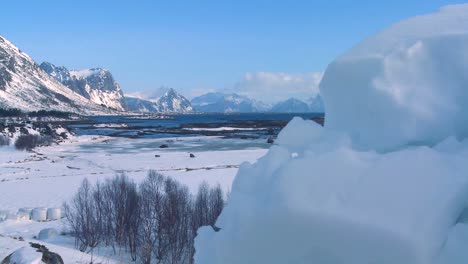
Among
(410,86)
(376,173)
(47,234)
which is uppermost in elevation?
(410,86)

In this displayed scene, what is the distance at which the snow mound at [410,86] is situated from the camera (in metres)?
4.89

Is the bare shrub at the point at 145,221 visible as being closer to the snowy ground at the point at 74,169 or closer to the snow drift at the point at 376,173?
the snowy ground at the point at 74,169

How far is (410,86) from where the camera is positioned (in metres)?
5.07

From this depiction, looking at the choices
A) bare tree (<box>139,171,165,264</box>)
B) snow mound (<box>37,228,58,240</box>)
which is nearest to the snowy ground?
snow mound (<box>37,228,58,240</box>)

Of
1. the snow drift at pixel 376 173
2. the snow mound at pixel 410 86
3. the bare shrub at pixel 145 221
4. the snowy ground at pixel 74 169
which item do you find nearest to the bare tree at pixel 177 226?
the bare shrub at pixel 145 221

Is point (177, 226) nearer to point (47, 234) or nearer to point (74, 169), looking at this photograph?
point (47, 234)

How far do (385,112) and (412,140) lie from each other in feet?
1.39

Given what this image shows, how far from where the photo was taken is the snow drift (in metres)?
4.22

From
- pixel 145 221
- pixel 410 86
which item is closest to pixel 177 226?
pixel 145 221

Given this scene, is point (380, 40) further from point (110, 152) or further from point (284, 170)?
point (110, 152)

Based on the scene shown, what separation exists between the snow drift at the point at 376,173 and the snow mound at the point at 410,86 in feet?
0.03

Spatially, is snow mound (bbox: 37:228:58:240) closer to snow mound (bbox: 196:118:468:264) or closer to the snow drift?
the snow drift

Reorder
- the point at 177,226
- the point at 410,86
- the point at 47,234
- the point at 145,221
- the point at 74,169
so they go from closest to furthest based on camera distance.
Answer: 1. the point at 410,86
2. the point at 177,226
3. the point at 145,221
4. the point at 47,234
5. the point at 74,169

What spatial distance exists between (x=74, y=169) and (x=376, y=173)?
170 ft
